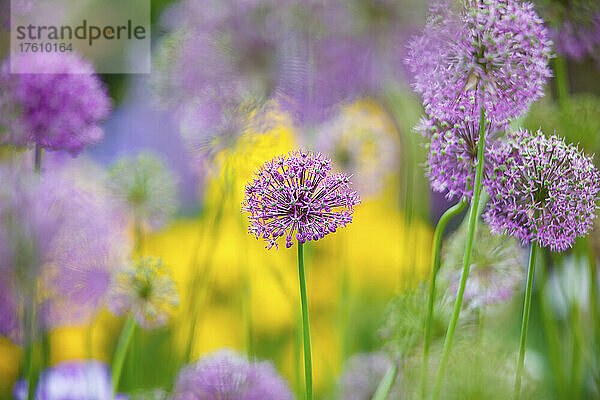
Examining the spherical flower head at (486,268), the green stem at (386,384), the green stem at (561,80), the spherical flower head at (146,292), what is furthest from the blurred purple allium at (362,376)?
the green stem at (561,80)

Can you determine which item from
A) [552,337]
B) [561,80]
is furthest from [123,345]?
[561,80]

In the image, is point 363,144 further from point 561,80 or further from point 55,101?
point 55,101

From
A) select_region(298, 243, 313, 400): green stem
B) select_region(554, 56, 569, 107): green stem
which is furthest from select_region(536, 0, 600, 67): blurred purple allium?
select_region(298, 243, 313, 400): green stem

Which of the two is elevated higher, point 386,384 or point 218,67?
point 218,67

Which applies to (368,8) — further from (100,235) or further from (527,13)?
(100,235)

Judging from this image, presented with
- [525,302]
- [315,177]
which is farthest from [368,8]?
[525,302]
